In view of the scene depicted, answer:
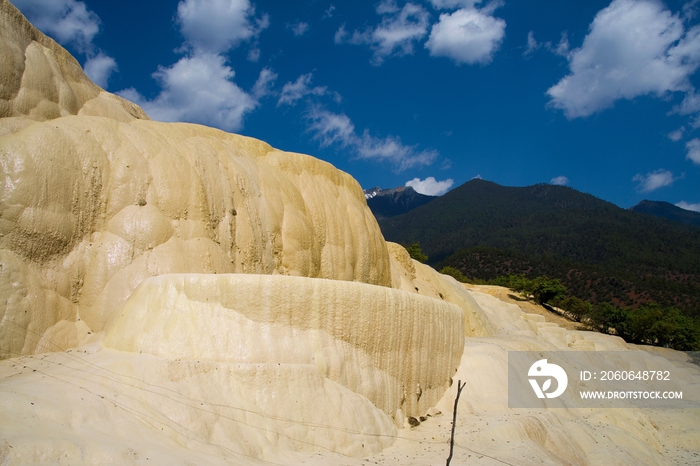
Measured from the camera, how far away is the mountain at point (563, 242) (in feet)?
273

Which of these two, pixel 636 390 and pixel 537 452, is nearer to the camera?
pixel 537 452

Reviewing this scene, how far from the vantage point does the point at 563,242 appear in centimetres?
11944

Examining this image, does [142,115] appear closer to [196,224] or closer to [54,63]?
[54,63]

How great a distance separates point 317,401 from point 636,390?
2269cm

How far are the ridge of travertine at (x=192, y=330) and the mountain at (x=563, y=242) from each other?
6699 cm

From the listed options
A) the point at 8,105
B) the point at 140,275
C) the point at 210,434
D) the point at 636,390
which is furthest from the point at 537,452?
the point at 8,105

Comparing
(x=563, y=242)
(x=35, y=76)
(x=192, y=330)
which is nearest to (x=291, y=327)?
(x=192, y=330)

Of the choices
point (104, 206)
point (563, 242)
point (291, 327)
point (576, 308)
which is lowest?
point (291, 327)

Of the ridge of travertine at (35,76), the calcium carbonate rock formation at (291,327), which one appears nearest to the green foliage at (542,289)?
the calcium carbonate rock formation at (291,327)

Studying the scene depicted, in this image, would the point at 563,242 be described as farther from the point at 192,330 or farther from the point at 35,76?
the point at 192,330

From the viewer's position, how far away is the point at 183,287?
1454cm

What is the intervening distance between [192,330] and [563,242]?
11863cm

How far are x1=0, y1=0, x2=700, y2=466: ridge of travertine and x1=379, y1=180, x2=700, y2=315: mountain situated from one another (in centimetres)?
6699

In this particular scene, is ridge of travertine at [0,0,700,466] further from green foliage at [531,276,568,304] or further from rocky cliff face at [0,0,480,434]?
green foliage at [531,276,568,304]
